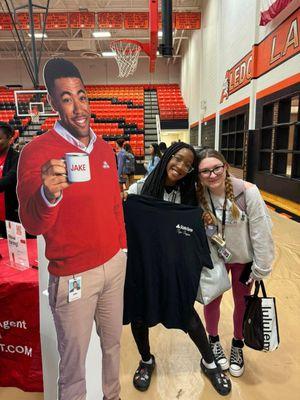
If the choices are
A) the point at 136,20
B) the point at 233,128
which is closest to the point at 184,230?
the point at 233,128

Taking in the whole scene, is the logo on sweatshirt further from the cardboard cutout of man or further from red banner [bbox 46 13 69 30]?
red banner [bbox 46 13 69 30]

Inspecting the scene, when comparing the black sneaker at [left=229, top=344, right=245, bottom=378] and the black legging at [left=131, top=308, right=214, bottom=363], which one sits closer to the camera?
the black legging at [left=131, top=308, right=214, bottom=363]

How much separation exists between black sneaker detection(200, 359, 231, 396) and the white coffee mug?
1400 mm

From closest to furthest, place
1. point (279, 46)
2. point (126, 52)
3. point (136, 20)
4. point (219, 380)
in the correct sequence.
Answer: point (219, 380), point (279, 46), point (126, 52), point (136, 20)

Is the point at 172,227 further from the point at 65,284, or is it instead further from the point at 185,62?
the point at 185,62

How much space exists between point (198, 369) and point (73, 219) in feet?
4.58

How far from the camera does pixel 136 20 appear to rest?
39.1 feet

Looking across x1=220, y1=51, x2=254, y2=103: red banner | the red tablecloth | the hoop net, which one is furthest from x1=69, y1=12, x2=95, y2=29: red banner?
the red tablecloth

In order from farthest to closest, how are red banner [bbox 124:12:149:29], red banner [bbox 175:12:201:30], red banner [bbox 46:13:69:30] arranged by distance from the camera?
1. red banner [bbox 175:12:201:30]
2. red banner [bbox 46:13:69:30]
3. red banner [bbox 124:12:149:29]

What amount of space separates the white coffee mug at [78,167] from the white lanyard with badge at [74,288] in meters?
0.34

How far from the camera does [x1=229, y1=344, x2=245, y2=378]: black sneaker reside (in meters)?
1.78

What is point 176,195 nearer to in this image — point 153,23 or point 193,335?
point 193,335

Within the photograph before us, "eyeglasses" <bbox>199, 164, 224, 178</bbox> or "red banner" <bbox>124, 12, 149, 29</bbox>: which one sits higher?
"red banner" <bbox>124, 12, 149, 29</bbox>

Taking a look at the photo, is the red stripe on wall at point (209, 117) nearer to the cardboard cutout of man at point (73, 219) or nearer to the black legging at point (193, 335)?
the black legging at point (193, 335)
